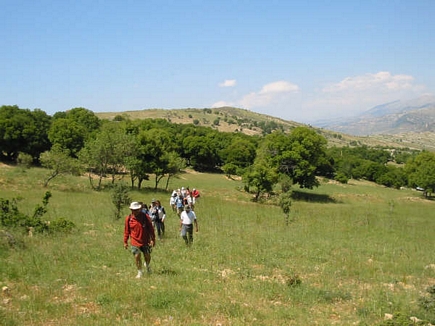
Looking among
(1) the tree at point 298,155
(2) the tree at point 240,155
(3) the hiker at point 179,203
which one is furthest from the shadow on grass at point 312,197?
(3) the hiker at point 179,203

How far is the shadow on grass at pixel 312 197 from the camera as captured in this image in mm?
52688

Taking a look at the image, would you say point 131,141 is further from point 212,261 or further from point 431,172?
point 431,172

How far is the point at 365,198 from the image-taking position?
60.6 meters

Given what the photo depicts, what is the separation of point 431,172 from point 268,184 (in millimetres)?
43386

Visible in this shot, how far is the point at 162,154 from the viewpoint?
42906 millimetres

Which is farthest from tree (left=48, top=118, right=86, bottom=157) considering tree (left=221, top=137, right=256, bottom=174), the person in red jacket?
the person in red jacket

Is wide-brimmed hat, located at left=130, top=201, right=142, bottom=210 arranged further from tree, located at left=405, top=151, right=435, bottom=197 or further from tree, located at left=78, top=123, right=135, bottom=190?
tree, located at left=405, top=151, right=435, bottom=197

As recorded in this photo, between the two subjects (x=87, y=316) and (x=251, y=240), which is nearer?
(x=87, y=316)

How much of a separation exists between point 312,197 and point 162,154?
2492 centimetres

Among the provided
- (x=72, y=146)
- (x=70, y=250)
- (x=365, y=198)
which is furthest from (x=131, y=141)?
(x=365, y=198)

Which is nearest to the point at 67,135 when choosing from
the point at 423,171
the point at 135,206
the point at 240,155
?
the point at 240,155

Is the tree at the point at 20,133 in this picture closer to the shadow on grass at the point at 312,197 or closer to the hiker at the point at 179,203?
the shadow on grass at the point at 312,197

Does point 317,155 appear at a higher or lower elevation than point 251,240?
higher

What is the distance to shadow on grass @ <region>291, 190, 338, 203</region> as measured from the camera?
5269 cm
